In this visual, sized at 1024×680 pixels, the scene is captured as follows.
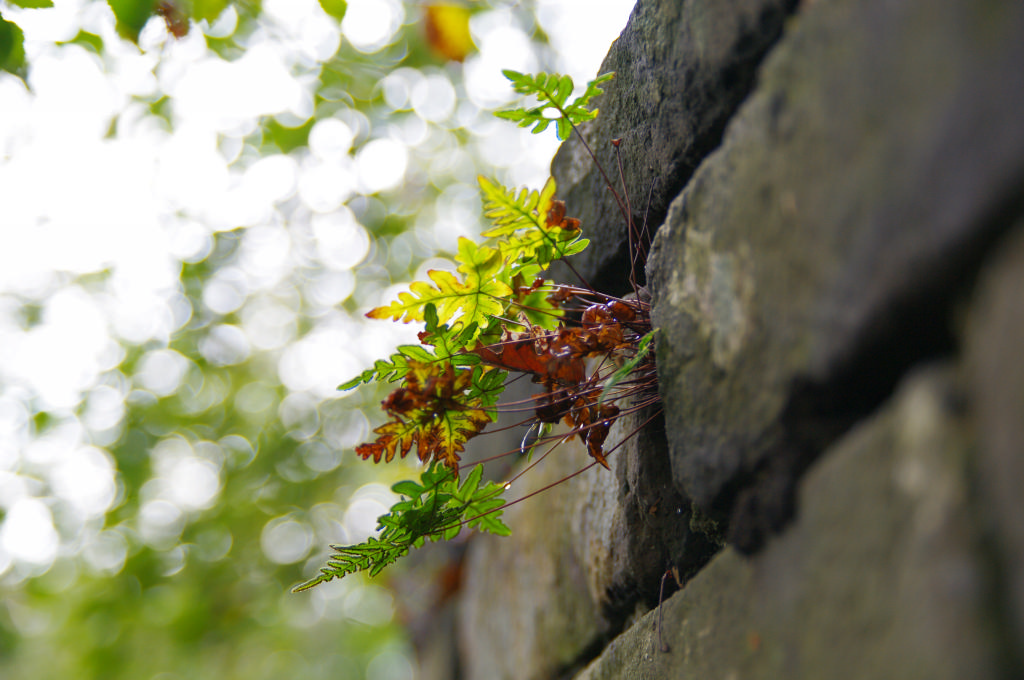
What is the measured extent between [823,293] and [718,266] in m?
0.19

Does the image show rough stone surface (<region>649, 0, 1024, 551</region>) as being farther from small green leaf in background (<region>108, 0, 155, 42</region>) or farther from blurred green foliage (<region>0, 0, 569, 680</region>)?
blurred green foliage (<region>0, 0, 569, 680</region>)

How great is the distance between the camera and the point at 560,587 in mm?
1763

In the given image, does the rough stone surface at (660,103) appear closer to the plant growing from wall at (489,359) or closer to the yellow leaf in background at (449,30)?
the plant growing from wall at (489,359)

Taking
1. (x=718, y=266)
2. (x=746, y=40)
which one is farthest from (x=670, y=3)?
(x=718, y=266)

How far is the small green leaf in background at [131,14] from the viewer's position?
1246 millimetres

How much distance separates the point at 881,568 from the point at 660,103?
29.8 inches

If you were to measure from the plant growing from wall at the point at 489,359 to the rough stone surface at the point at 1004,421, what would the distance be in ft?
1.70

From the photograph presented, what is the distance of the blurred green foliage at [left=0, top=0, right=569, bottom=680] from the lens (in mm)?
5605

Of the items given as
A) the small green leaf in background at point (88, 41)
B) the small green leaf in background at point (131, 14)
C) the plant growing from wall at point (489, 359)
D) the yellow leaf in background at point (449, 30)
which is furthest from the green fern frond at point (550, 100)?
the yellow leaf in background at point (449, 30)

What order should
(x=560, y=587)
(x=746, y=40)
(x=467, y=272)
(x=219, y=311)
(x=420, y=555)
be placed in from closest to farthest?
1. (x=746, y=40)
2. (x=467, y=272)
3. (x=560, y=587)
4. (x=420, y=555)
5. (x=219, y=311)

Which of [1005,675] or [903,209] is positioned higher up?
[903,209]

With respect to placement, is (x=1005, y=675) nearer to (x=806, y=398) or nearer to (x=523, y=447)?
(x=806, y=398)

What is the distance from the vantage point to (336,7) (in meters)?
1.54

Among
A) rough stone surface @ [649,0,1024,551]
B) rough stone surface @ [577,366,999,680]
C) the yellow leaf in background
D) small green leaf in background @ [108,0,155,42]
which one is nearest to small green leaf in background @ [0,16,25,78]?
small green leaf in background @ [108,0,155,42]
